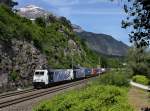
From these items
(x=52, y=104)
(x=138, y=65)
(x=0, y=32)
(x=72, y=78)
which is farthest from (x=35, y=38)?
(x=52, y=104)

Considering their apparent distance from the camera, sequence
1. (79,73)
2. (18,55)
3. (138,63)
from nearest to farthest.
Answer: (18,55) → (79,73) → (138,63)

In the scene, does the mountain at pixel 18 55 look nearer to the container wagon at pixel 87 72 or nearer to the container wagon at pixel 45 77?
the container wagon at pixel 45 77

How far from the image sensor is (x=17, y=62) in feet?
225

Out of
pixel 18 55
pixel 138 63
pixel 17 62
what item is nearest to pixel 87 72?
pixel 138 63

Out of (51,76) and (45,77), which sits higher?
(51,76)

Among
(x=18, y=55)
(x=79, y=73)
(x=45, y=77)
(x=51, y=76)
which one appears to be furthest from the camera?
(x=79, y=73)

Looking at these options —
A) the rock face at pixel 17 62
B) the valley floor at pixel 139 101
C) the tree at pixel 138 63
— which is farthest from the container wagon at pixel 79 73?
the valley floor at pixel 139 101

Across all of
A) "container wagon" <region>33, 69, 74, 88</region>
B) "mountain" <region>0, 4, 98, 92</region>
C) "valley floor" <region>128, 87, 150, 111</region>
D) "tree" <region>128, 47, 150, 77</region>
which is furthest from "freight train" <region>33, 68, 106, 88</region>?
"valley floor" <region>128, 87, 150, 111</region>

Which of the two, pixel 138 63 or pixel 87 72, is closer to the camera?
pixel 138 63

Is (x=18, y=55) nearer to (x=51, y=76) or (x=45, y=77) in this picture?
(x=51, y=76)

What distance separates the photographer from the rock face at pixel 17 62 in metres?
62.2

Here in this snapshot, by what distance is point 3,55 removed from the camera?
2537 inches

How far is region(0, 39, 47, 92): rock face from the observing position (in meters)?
62.2

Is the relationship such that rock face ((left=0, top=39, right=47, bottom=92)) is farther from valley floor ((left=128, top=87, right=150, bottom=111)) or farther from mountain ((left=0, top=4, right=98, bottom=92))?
valley floor ((left=128, top=87, right=150, bottom=111))
